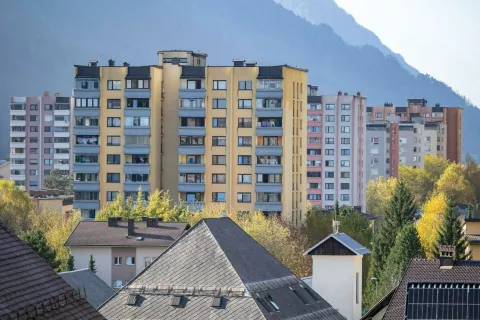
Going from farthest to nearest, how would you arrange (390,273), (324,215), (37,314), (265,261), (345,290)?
(324,215) < (390,273) < (345,290) < (265,261) < (37,314)

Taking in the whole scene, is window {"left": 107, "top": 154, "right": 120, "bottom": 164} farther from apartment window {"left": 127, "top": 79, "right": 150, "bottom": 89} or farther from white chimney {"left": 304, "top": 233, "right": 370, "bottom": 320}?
white chimney {"left": 304, "top": 233, "right": 370, "bottom": 320}

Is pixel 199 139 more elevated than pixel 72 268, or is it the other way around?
pixel 199 139

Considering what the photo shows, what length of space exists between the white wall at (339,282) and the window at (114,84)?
73754mm

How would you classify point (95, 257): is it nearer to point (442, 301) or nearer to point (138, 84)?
point (138, 84)

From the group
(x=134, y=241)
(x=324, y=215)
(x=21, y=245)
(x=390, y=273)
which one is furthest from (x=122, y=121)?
(x=21, y=245)

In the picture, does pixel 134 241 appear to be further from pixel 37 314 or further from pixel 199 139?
pixel 37 314

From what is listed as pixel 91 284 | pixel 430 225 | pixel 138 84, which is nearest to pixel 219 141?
pixel 138 84

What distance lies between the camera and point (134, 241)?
334 feet

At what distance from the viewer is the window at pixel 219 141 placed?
140375 millimetres

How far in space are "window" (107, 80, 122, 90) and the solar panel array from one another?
99.8 meters

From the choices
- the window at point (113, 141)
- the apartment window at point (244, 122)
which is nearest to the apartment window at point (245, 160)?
the apartment window at point (244, 122)

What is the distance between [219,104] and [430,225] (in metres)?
25.4

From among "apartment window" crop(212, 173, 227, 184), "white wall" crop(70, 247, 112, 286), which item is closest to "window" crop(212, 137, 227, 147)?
"apartment window" crop(212, 173, 227, 184)

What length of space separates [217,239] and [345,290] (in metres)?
19.1
